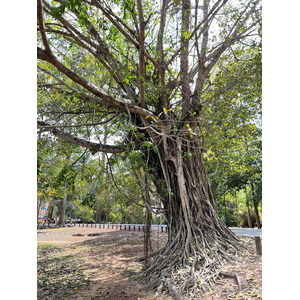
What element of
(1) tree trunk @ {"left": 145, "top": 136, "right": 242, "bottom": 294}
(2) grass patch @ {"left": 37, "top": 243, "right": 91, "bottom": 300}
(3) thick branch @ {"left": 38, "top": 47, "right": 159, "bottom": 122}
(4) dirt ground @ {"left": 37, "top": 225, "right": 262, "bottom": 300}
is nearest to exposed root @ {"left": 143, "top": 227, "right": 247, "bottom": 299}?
(1) tree trunk @ {"left": 145, "top": 136, "right": 242, "bottom": 294}

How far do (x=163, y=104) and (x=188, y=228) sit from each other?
196 cm

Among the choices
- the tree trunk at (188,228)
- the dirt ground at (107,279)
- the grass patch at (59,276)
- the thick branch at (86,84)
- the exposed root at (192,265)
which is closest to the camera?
the thick branch at (86,84)

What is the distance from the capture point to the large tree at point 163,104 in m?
3.42

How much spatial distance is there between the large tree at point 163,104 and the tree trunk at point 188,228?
1 centimetres

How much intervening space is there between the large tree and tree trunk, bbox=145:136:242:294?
1 cm

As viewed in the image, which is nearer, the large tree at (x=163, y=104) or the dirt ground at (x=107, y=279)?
the dirt ground at (x=107, y=279)

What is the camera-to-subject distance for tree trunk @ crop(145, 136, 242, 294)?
3.17m

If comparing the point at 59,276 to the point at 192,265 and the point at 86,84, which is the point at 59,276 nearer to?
the point at 192,265

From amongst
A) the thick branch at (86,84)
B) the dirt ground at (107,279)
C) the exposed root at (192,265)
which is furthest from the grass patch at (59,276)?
the thick branch at (86,84)

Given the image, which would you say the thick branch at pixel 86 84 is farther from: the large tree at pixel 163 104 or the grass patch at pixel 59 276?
the grass patch at pixel 59 276

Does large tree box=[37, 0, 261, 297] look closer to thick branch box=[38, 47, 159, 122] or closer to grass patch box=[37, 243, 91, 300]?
thick branch box=[38, 47, 159, 122]
